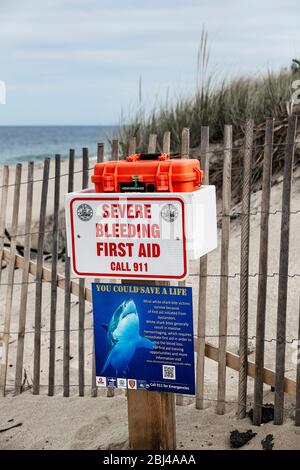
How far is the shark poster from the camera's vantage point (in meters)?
3.38

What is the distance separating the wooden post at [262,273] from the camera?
3.88 metres

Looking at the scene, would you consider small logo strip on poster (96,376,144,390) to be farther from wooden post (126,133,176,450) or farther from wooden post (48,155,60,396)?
wooden post (48,155,60,396)

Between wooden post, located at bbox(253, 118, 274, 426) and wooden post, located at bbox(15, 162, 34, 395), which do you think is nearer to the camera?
wooden post, located at bbox(253, 118, 274, 426)

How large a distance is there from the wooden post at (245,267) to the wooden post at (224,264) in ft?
0.31

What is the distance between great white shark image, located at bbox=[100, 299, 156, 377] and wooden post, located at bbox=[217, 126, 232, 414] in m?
0.80

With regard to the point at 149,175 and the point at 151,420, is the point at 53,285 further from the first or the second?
the point at 149,175

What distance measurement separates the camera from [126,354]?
3.48 metres

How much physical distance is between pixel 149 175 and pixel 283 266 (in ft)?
3.68

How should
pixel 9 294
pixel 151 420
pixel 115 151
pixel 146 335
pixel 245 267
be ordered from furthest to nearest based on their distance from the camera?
pixel 9 294
pixel 115 151
pixel 245 267
pixel 151 420
pixel 146 335

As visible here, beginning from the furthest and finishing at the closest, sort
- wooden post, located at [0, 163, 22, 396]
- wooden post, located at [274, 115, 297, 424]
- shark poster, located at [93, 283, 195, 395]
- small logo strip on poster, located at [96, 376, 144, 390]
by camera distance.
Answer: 1. wooden post, located at [0, 163, 22, 396]
2. wooden post, located at [274, 115, 297, 424]
3. small logo strip on poster, located at [96, 376, 144, 390]
4. shark poster, located at [93, 283, 195, 395]

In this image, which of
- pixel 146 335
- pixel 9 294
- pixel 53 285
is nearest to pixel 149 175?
pixel 146 335

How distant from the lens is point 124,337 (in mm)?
3461

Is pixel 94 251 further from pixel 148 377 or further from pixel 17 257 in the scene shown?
pixel 17 257

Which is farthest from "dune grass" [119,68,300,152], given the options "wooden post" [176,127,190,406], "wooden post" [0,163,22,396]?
"wooden post" [176,127,190,406]
